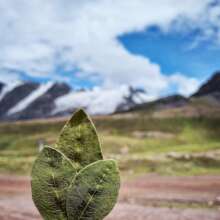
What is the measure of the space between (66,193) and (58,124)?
467 ft

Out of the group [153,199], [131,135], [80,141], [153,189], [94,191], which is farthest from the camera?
[131,135]

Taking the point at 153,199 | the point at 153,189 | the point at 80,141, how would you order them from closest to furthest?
1. the point at 80,141
2. the point at 153,199
3. the point at 153,189

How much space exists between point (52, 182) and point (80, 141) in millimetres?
353

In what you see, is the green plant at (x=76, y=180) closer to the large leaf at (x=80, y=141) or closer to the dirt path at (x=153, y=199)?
the large leaf at (x=80, y=141)

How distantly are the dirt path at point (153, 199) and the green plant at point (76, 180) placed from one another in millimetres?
15312

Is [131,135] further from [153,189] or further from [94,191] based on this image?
[94,191]

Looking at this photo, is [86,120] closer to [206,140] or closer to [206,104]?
[206,140]

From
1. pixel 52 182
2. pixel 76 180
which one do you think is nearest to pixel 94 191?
pixel 76 180

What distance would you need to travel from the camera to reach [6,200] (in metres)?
24.4

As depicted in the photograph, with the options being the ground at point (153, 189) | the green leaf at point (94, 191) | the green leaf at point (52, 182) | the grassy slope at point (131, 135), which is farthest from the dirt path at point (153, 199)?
the grassy slope at point (131, 135)

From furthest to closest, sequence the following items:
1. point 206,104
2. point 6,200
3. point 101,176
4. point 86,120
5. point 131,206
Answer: point 206,104
point 6,200
point 131,206
point 86,120
point 101,176

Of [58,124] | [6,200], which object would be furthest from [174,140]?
[6,200]

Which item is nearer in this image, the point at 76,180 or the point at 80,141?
the point at 76,180

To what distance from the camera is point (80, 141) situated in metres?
3.23
